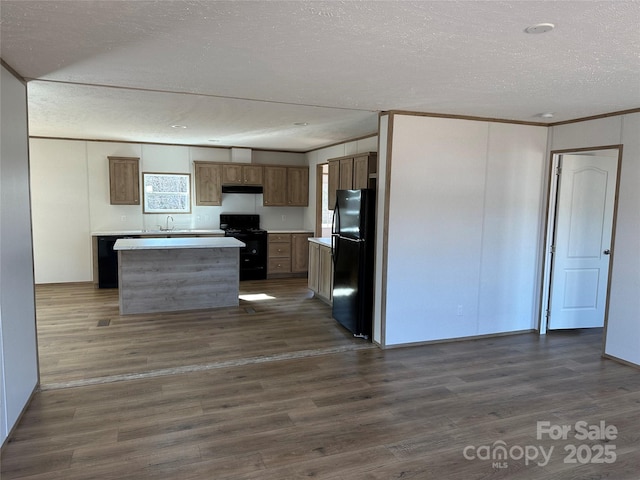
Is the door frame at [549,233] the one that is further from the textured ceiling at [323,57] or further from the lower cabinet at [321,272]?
the lower cabinet at [321,272]

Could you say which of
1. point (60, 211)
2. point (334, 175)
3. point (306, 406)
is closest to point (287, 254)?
point (334, 175)

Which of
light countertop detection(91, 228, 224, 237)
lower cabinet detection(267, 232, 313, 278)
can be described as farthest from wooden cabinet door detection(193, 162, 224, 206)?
lower cabinet detection(267, 232, 313, 278)

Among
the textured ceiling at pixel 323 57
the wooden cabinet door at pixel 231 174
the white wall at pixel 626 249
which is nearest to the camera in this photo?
the textured ceiling at pixel 323 57

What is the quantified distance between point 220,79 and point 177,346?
2.69m

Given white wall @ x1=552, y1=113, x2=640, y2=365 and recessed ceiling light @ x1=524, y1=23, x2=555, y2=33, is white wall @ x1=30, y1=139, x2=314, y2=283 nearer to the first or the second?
white wall @ x1=552, y1=113, x2=640, y2=365

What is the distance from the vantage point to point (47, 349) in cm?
415

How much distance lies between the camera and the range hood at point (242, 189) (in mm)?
7777

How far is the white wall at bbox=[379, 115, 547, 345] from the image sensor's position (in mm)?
4270

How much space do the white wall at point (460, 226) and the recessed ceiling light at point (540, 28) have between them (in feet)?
6.71

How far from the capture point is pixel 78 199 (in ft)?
23.3

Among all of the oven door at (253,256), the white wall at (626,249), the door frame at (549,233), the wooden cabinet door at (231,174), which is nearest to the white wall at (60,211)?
the wooden cabinet door at (231,174)

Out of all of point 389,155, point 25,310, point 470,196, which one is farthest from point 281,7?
point 470,196

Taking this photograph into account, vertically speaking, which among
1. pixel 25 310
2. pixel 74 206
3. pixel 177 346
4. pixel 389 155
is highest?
pixel 389 155

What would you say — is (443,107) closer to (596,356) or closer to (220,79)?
(220,79)
